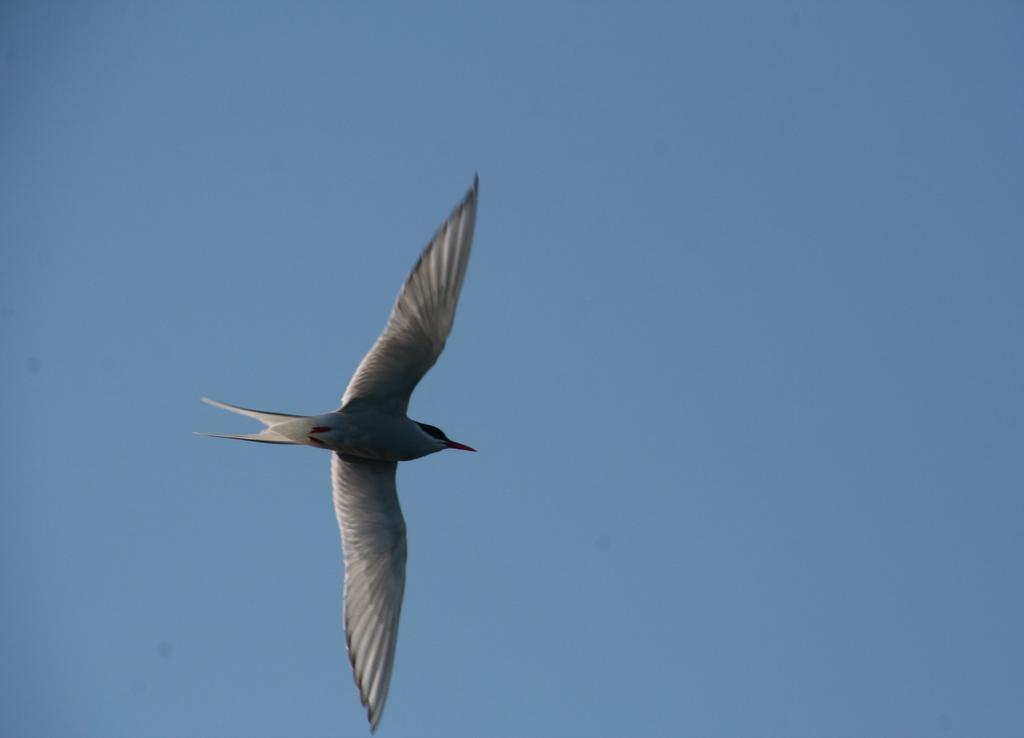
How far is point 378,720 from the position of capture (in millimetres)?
10547

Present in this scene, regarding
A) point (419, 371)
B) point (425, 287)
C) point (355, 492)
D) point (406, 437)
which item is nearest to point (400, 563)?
point (355, 492)

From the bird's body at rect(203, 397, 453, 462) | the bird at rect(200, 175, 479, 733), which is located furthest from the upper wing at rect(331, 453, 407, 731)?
the bird's body at rect(203, 397, 453, 462)

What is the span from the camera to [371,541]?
1161 cm

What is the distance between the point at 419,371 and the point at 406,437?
84cm

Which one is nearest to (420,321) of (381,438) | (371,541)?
(381,438)

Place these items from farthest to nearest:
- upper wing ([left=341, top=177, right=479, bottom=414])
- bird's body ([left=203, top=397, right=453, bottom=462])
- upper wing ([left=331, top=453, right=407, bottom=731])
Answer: upper wing ([left=331, top=453, right=407, bottom=731])
bird's body ([left=203, top=397, right=453, bottom=462])
upper wing ([left=341, top=177, right=479, bottom=414])

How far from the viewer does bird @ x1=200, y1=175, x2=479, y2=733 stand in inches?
378

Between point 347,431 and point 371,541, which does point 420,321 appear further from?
point 371,541

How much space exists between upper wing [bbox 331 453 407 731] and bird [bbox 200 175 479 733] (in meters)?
0.01

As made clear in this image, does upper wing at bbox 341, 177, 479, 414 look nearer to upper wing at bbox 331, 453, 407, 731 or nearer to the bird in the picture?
the bird

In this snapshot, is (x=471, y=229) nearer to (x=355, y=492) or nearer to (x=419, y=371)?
(x=419, y=371)

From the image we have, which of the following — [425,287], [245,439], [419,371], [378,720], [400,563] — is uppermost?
[425,287]

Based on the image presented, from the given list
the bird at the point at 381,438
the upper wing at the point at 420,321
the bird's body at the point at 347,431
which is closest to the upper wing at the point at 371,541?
the bird at the point at 381,438

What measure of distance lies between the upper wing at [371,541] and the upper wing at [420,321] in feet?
3.99
